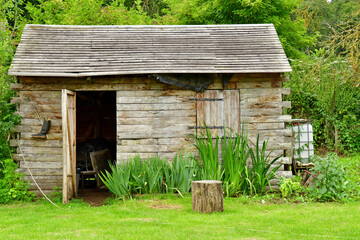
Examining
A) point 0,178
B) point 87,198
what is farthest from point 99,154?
point 0,178

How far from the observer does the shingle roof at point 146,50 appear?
9.43 m

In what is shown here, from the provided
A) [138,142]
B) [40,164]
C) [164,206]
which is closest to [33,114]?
[40,164]

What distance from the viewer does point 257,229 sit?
21.2 feet

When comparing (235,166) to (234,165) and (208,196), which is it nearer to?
(234,165)

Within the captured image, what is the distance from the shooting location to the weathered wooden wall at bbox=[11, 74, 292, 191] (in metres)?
9.56

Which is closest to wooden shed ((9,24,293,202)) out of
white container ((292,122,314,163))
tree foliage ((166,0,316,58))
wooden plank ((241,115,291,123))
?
wooden plank ((241,115,291,123))

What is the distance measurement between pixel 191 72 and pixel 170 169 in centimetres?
210

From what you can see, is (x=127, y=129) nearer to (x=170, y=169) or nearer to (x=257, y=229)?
(x=170, y=169)

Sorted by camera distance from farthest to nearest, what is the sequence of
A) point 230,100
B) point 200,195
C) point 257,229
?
point 230,100 → point 200,195 → point 257,229

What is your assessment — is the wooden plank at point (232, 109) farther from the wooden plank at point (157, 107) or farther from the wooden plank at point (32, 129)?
the wooden plank at point (32, 129)

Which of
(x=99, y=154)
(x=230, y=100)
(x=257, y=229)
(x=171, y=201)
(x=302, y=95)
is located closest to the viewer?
(x=257, y=229)

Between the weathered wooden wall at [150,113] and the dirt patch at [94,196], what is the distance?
2.69ft

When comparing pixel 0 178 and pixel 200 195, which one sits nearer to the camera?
pixel 200 195

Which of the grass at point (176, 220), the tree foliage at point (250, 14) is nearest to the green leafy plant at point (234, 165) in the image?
the grass at point (176, 220)
